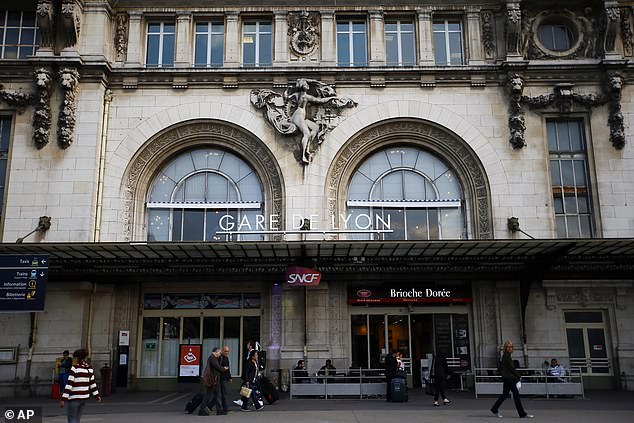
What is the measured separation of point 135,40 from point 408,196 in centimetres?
1254

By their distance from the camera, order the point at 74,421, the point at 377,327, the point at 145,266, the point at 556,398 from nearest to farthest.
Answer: the point at 74,421
the point at 556,398
the point at 145,266
the point at 377,327

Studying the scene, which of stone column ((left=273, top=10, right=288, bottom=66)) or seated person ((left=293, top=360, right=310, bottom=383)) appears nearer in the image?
seated person ((left=293, top=360, right=310, bottom=383))

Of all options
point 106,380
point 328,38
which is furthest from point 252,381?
point 328,38

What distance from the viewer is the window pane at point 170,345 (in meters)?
22.8

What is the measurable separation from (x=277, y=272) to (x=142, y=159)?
6.98 metres

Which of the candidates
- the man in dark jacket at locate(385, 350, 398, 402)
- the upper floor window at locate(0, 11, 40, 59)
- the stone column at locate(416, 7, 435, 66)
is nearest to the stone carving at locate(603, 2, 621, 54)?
the stone column at locate(416, 7, 435, 66)

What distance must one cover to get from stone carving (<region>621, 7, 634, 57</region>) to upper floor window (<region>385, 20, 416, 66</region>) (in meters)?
8.16

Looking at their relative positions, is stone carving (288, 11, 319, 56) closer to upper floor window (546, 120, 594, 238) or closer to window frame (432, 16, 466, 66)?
window frame (432, 16, 466, 66)

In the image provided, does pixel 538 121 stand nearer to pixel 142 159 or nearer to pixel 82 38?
pixel 142 159

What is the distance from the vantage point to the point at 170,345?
23.0m

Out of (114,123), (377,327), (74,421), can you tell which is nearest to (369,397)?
(377,327)

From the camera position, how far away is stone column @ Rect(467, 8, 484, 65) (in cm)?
2408

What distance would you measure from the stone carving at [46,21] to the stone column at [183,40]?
15.4 feet

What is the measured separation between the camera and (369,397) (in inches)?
753
